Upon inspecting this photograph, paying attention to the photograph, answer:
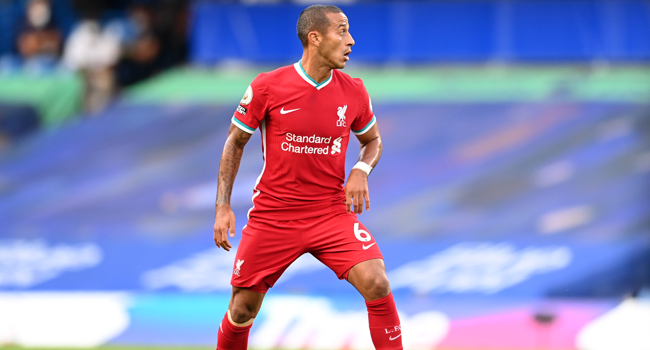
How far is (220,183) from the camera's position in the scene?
449cm

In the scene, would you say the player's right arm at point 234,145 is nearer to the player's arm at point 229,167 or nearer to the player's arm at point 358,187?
the player's arm at point 229,167

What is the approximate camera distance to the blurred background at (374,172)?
6.99 metres

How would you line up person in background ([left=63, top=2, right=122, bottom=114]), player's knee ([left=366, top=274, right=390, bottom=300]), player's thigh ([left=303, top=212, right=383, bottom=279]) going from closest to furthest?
player's knee ([left=366, top=274, right=390, bottom=300]) < player's thigh ([left=303, top=212, right=383, bottom=279]) < person in background ([left=63, top=2, right=122, bottom=114])

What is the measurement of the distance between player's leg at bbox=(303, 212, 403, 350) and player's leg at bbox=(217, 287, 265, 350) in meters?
0.44

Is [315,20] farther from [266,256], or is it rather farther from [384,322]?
[384,322]

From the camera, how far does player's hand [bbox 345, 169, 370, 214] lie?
4457mm

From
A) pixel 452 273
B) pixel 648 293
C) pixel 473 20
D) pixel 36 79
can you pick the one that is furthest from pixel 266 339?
pixel 36 79

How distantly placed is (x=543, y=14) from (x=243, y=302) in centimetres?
716

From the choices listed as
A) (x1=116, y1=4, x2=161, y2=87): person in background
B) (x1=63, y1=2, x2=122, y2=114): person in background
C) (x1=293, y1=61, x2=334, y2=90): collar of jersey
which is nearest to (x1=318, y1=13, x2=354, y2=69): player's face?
(x1=293, y1=61, x2=334, y2=90): collar of jersey

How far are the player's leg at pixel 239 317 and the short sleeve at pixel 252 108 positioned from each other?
0.93 m

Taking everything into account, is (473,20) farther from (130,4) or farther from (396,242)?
(130,4)

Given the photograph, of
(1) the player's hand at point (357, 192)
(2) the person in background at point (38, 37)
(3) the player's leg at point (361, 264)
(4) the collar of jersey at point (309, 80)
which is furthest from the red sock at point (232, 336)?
(2) the person in background at point (38, 37)

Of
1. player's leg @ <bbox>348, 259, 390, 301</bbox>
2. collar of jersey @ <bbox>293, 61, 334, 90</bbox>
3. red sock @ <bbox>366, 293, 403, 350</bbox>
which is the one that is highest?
collar of jersey @ <bbox>293, 61, 334, 90</bbox>

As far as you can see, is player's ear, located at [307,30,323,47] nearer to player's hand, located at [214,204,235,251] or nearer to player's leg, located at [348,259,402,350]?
player's hand, located at [214,204,235,251]
